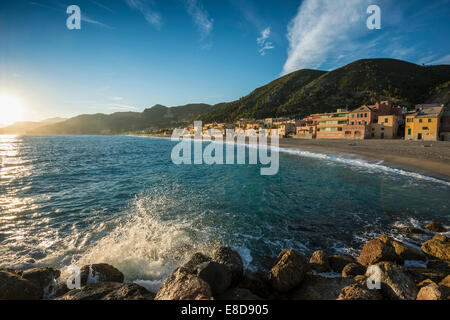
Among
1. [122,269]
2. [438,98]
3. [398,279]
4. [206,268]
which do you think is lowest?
[122,269]

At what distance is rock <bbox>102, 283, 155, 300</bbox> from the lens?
13.4 ft

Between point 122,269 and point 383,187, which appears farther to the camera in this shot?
point 383,187

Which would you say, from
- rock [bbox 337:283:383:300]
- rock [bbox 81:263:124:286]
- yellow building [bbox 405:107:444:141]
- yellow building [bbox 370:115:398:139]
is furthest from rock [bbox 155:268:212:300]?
yellow building [bbox 370:115:398:139]

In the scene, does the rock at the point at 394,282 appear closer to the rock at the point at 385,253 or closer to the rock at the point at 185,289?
the rock at the point at 385,253

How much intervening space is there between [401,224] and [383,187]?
714cm

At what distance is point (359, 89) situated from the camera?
10262 centimetres

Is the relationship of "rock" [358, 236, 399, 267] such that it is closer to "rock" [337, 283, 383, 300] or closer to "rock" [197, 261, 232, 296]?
"rock" [337, 283, 383, 300]

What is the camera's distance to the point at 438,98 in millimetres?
81312

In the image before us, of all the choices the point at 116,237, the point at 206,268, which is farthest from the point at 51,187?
the point at 206,268

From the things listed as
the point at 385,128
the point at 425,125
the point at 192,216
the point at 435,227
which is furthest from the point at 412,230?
the point at 385,128

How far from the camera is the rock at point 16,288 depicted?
418 centimetres

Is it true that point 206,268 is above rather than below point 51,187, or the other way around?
above
